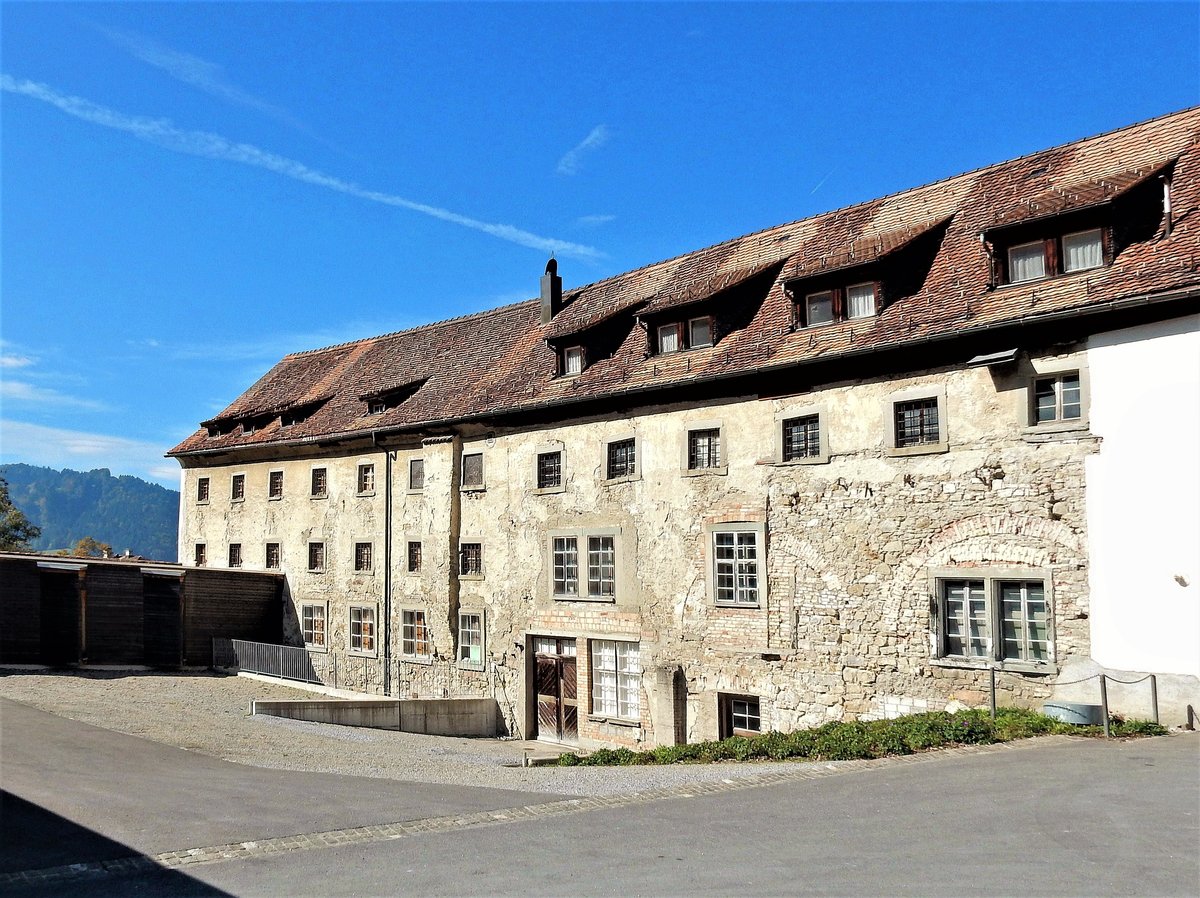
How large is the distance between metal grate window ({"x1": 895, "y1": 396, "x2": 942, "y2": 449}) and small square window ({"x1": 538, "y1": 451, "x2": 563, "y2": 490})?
9.22m

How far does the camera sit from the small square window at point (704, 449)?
22.3 m

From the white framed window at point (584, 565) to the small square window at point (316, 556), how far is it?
10.5 metres

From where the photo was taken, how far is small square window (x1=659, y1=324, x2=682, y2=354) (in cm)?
2398

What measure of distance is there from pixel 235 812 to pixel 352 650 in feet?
65.3

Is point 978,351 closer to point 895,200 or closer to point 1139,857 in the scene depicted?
point 895,200

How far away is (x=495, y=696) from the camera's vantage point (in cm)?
2694

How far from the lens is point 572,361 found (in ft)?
86.5

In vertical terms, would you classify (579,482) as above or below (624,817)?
above

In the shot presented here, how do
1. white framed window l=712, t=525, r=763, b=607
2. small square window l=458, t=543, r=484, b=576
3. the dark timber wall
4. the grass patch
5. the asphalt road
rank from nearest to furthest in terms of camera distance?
1. the asphalt road
2. the grass patch
3. white framed window l=712, t=525, r=763, b=607
4. small square window l=458, t=543, r=484, b=576
5. the dark timber wall

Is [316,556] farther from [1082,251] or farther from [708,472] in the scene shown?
[1082,251]

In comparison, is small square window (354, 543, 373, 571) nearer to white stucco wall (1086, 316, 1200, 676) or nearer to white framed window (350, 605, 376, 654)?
white framed window (350, 605, 376, 654)

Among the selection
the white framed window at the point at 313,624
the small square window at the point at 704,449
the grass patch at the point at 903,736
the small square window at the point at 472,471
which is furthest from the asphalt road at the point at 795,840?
the white framed window at the point at 313,624

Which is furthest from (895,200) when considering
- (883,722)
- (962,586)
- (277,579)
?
(277,579)

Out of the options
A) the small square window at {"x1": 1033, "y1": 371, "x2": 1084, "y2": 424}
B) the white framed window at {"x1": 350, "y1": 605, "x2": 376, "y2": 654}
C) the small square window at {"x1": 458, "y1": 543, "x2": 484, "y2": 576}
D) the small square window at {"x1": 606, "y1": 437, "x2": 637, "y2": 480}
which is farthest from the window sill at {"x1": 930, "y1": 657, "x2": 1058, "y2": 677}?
the white framed window at {"x1": 350, "y1": 605, "x2": 376, "y2": 654}
